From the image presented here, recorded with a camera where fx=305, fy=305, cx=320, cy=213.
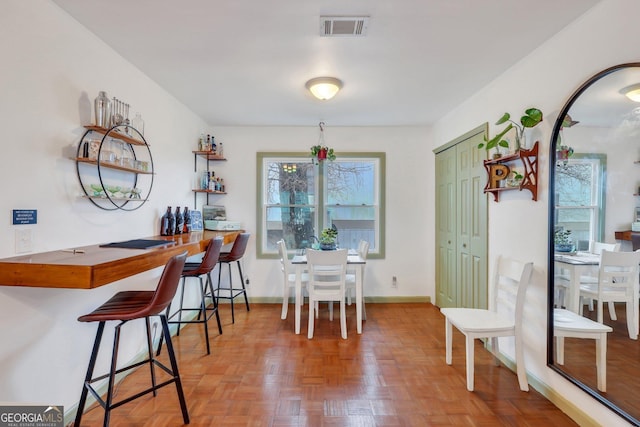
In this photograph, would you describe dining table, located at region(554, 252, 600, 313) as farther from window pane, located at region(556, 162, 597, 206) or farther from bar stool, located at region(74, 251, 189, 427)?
bar stool, located at region(74, 251, 189, 427)

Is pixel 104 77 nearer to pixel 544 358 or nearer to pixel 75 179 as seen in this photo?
pixel 75 179

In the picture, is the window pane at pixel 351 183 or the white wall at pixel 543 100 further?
the window pane at pixel 351 183

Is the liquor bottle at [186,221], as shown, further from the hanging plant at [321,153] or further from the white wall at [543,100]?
the white wall at [543,100]

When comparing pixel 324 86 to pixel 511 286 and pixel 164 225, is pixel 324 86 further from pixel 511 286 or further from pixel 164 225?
pixel 511 286

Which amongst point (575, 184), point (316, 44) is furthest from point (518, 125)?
point (316, 44)

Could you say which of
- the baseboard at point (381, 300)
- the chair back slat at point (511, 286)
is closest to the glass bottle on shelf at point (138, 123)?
the baseboard at point (381, 300)

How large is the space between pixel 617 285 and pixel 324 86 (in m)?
2.44

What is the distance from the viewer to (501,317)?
7.88ft

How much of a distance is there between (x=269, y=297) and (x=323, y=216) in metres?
1.36

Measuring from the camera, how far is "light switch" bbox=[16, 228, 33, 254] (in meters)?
1.55

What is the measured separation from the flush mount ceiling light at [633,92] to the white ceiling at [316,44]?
23.0 inches

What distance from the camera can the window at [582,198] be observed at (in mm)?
1756

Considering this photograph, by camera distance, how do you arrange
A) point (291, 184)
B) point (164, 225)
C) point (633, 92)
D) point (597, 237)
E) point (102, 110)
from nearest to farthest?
point (633, 92), point (597, 237), point (102, 110), point (164, 225), point (291, 184)

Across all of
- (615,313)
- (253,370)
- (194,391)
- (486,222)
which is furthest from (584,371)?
(194,391)
